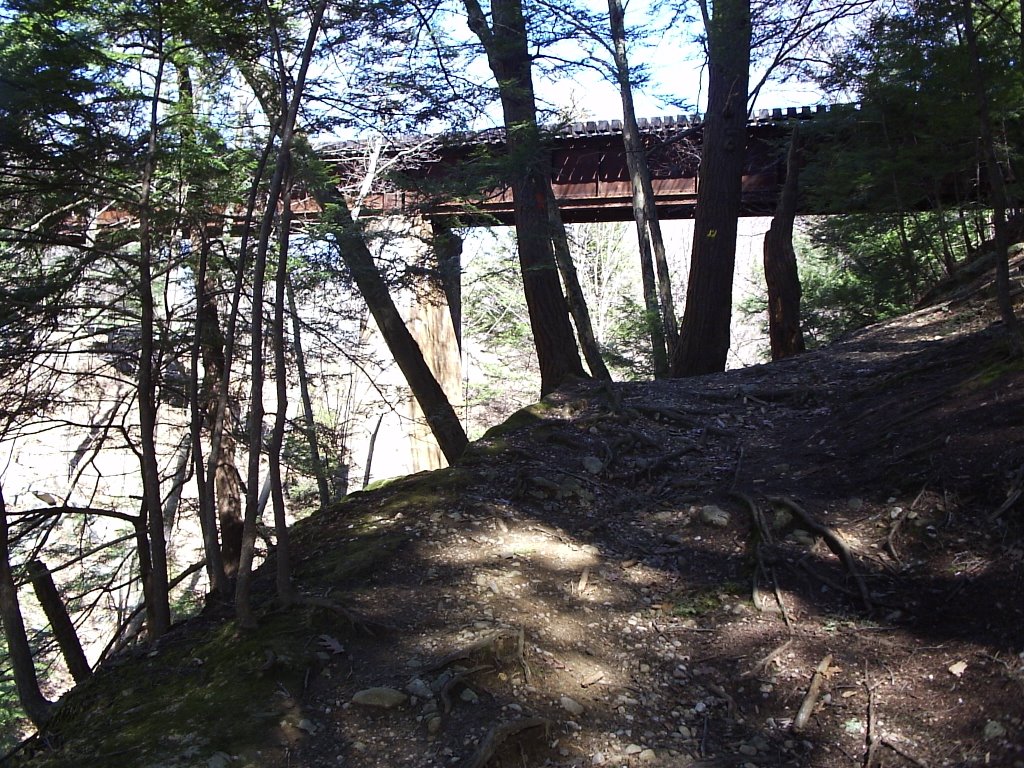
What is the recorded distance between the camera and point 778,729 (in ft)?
10.5

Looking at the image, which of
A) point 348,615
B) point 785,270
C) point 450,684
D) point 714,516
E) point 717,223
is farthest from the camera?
point 785,270

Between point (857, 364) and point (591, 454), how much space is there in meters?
3.14

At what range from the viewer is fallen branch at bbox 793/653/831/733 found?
317cm

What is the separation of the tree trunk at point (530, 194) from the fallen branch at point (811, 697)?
5303 mm

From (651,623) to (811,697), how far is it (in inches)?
37.9

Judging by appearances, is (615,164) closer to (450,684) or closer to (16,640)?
(16,640)

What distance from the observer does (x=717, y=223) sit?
10305mm

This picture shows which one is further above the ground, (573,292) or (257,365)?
(257,365)

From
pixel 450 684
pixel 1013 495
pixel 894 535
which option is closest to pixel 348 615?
pixel 450 684

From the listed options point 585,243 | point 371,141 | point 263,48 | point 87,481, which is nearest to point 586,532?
point 263,48

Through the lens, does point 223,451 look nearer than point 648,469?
No

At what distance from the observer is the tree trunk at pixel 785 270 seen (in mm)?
10634

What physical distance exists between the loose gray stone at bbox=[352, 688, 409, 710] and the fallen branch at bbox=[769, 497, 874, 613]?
224cm

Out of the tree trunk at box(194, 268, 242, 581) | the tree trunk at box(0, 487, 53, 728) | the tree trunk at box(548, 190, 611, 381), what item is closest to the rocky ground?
the tree trunk at box(0, 487, 53, 728)
